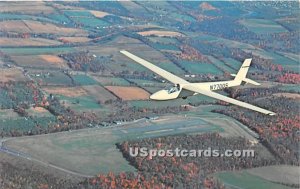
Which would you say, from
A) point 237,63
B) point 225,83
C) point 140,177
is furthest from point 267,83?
point 140,177

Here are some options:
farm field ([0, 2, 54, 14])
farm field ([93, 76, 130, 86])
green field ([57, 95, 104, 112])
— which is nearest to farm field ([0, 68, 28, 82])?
green field ([57, 95, 104, 112])

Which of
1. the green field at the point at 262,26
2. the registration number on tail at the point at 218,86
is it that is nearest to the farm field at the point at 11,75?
the registration number on tail at the point at 218,86

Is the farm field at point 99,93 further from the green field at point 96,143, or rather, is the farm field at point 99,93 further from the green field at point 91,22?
the green field at point 91,22

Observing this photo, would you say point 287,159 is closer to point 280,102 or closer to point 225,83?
point 225,83

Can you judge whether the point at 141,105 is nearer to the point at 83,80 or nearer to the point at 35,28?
the point at 83,80

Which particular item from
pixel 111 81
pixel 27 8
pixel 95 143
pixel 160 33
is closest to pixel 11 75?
pixel 111 81

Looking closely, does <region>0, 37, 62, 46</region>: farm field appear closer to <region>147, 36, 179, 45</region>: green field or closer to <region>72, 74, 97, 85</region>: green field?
<region>147, 36, 179, 45</region>: green field
